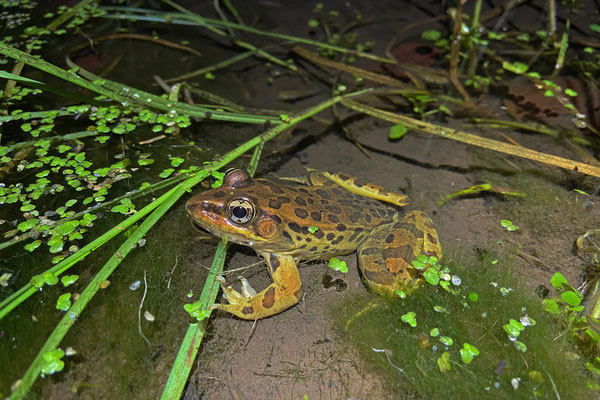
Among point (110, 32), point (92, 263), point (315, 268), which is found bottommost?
point (315, 268)

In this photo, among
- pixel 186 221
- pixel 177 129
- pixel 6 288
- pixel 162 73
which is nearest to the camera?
pixel 6 288

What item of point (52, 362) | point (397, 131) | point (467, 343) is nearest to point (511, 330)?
point (467, 343)

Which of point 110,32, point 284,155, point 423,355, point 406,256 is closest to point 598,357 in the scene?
point 423,355

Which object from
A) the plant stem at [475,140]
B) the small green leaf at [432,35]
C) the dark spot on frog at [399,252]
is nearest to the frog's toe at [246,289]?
the dark spot on frog at [399,252]

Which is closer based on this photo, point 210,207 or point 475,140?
point 210,207

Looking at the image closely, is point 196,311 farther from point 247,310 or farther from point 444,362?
point 444,362

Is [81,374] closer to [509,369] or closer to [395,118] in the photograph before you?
[509,369]
